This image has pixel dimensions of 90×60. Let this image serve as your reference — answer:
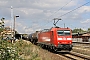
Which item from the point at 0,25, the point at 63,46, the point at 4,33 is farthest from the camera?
the point at 63,46

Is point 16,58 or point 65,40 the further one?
point 65,40

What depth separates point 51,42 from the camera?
2786cm

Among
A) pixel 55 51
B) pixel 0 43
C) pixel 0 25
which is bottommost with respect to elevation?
pixel 55 51

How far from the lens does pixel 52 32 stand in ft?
88.6

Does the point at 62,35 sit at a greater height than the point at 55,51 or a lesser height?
greater

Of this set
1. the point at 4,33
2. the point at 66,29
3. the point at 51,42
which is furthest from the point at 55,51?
the point at 4,33

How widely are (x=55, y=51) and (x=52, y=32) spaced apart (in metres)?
2.30

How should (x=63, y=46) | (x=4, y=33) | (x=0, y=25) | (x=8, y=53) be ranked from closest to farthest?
(x=8, y=53)
(x=0, y=25)
(x=4, y=33)
(x=63, y=46)

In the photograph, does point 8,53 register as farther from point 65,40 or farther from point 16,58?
point 65,40

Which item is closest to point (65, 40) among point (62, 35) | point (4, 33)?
point (62, 35)

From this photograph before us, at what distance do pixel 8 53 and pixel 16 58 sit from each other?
325 mm

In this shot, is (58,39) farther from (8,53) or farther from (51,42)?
(8,53)

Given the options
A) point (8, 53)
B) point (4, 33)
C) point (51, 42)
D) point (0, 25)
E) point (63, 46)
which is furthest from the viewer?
point (51, 42)

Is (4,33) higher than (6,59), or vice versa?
(4,33)
